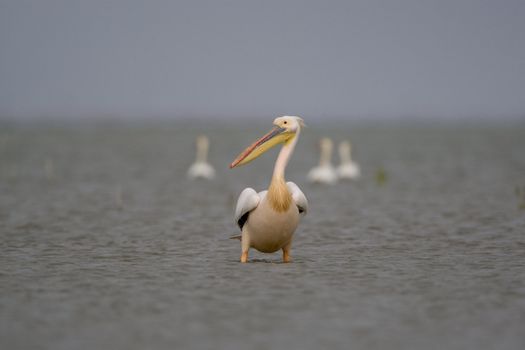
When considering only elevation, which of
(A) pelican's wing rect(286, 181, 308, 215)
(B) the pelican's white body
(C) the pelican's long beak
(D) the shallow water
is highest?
(C) the pelican's long beak

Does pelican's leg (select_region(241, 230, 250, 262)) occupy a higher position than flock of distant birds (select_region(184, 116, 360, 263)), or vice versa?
flock of distant birds (select_region(184, 116, 360, 263))

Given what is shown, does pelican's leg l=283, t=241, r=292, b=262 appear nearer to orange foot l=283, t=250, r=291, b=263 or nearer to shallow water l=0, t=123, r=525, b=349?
orange foot l=283, t=250, r=291, b=263

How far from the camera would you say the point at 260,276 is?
9.61 meters

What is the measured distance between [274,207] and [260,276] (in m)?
0.72

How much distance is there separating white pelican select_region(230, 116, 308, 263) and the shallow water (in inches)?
11.9

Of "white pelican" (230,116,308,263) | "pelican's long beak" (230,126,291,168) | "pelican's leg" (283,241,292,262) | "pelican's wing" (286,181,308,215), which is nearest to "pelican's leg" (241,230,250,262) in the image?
"white pelican" (230,116,308,263)

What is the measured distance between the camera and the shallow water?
23.8ft

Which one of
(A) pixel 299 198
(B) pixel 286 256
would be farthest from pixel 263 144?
(B) pixel 286 256

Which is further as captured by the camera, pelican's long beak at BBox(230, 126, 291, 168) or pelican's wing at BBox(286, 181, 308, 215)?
pelican's long beak at BBox(230, 126, 291, 168)

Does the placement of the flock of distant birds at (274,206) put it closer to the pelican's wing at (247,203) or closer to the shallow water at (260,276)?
the pelican's wing at (247,203)

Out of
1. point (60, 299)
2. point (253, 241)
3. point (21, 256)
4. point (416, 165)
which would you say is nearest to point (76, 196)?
point (21, 256)

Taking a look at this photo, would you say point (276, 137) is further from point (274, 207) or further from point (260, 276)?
point (260, 276)

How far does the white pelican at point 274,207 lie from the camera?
989cm

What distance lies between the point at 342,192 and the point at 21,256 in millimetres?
10922
